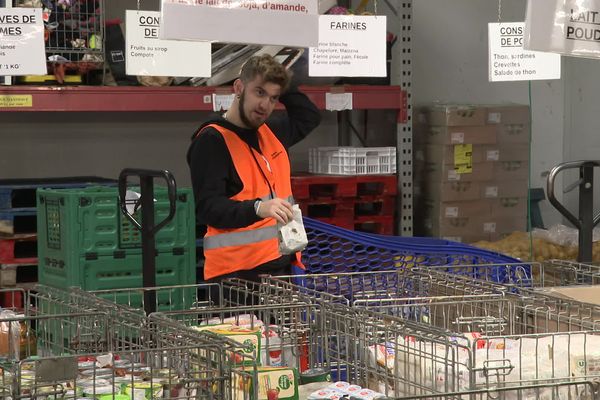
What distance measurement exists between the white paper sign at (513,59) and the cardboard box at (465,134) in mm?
1422

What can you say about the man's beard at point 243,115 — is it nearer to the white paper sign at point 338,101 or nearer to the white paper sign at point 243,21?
the white paper sign at point 243,21

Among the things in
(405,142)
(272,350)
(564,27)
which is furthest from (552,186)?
(405,142)

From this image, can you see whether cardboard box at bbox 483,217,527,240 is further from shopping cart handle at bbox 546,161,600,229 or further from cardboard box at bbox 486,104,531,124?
shopping cart handle at bbox 546,161,600,229

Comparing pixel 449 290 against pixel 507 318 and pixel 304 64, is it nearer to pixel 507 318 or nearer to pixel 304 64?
pixel 507 318

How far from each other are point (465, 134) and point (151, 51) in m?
2.64

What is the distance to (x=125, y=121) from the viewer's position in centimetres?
739

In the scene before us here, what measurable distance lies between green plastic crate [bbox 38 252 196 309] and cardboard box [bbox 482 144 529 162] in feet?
7.03

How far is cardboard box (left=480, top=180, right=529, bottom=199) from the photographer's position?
23.4ft

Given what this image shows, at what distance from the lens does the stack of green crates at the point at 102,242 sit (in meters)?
5.65

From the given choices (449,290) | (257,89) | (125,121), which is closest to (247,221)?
(257,89)

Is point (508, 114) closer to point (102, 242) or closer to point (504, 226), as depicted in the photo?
point (504, 226)

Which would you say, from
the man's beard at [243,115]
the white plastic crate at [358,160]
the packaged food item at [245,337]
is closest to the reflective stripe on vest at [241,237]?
the man's beard at [243,115]

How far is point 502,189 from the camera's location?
7.17m

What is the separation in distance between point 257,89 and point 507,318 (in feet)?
4.73
